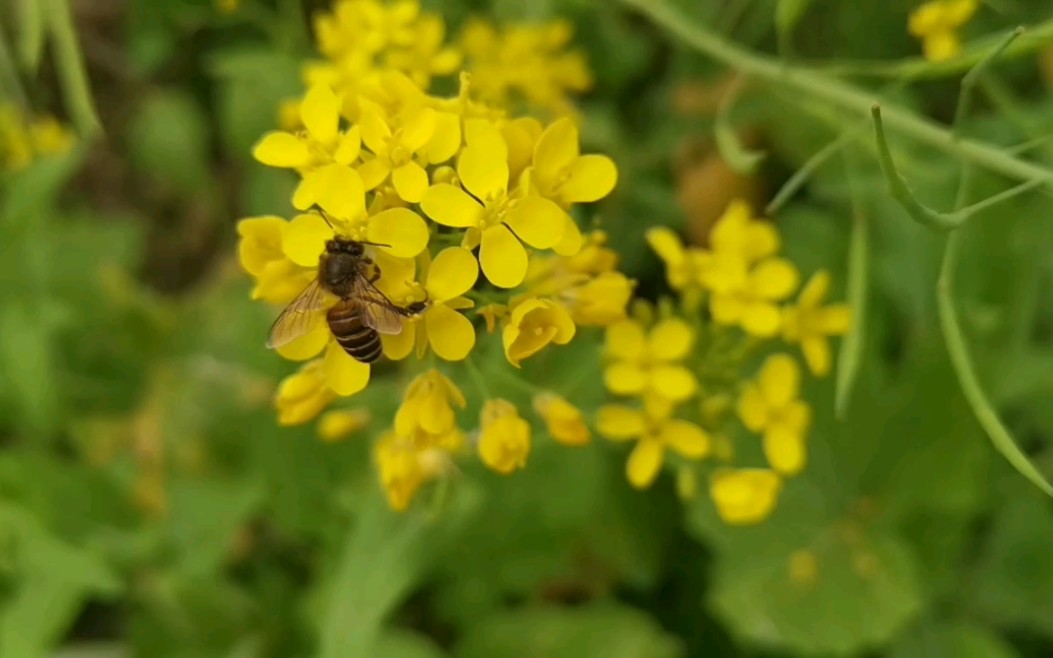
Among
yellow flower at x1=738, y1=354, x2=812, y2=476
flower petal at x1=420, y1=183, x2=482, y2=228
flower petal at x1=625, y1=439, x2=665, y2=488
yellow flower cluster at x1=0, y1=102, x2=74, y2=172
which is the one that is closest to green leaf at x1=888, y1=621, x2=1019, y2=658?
yellow flower at x1=738, y1=354, x2=812, y2=476

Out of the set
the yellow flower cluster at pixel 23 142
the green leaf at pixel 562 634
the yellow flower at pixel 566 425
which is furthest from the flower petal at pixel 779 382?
the yellow flower cluster at pixel 23 142

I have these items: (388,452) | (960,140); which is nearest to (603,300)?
(388,452)

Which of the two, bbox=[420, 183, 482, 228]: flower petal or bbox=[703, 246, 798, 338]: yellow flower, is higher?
bbox=[420, 183, 482, 228]: flower petal

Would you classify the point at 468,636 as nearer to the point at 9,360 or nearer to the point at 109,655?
the point at 109,655

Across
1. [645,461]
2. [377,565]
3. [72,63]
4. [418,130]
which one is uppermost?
[72,63]

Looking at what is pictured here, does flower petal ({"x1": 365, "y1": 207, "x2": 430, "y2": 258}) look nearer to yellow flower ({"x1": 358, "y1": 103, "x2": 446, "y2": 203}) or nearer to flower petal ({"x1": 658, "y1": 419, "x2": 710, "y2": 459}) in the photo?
yellow flower ({"x1": 358, "y1": 103, "x2": 446, "y2": 203})

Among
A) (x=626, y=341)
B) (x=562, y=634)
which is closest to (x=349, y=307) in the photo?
(x=626, y=341)

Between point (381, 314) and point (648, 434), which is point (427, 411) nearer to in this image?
point (381, 314)
